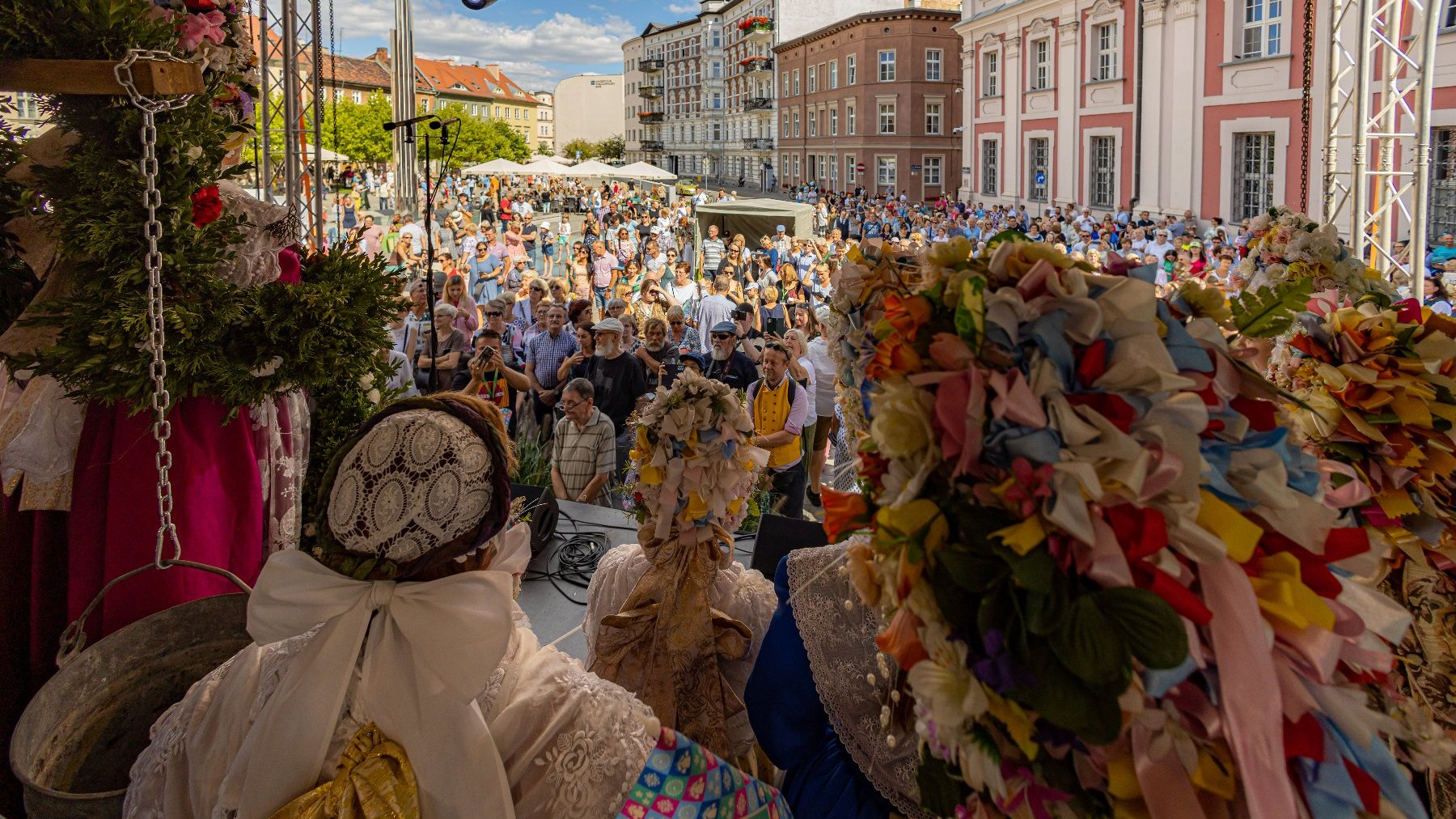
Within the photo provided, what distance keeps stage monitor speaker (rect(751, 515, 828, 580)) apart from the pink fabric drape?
1.91 metres

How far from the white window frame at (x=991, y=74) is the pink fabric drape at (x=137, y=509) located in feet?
82.0

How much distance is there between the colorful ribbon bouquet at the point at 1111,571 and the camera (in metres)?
1.09

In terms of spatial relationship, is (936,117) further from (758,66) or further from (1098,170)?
(1098,170)

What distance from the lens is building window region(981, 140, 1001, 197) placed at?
25531mm

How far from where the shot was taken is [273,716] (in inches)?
58.2

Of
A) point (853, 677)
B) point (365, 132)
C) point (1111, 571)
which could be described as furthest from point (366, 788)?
point (365, 132)

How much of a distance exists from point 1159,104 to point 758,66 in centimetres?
3720

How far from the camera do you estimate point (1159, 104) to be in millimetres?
17750

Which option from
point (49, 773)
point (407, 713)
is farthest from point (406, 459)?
point (49, 773)

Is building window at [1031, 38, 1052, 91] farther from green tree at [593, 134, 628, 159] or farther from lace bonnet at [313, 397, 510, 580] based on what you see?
green tree at [593, 134, 628, 159]

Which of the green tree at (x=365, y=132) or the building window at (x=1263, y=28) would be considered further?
the green tree at (x=365, y=132)

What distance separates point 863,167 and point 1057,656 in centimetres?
4018

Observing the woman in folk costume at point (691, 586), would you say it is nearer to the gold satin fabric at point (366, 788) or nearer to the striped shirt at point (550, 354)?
the gold satin fabric at point (366, 788)

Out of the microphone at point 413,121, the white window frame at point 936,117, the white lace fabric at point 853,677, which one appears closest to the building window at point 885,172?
the white window frame at point 936,117
